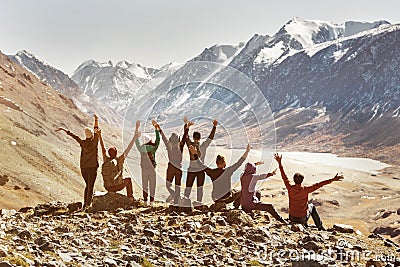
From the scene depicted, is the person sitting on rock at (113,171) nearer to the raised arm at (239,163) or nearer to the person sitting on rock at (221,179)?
the person sitting on rock at (221,179)

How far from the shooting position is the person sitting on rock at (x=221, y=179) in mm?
15859

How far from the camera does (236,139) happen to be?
1582 cm

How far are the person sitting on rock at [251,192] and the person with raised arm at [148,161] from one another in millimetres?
3457

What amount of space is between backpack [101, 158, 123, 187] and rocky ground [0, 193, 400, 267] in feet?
5.46

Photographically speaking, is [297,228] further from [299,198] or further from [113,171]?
[113,171]

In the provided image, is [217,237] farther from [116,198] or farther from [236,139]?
[116,198]

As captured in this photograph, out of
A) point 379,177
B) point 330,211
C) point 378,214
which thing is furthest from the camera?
point 379,177

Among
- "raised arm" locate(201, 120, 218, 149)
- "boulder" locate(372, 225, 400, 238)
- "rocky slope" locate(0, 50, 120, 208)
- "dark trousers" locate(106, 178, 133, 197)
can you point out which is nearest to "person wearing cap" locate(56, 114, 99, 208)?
"dark trousers" locate(106, 178, 133, 197)

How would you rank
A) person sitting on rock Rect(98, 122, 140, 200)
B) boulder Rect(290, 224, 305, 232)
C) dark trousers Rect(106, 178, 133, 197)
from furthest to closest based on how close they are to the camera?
1. dark trousers Rect(106, 178, 133, 197)
2. person sitting on rock Rect(98, 122, 140, 200)
3. boulder Rect(290, 224, 305, 232)

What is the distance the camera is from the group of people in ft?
50.3

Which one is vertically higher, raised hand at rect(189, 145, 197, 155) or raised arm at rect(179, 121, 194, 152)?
raised arm at rect(179, 121, 194, 152)

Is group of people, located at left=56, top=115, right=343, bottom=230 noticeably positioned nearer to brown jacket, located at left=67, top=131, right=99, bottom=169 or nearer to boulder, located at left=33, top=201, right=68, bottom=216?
brown jacket, located at left=67, top=131, right=99, bottom=169

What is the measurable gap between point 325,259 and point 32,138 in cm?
7747

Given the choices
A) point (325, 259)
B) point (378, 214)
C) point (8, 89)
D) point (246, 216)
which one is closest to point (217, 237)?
point (246, 216)
